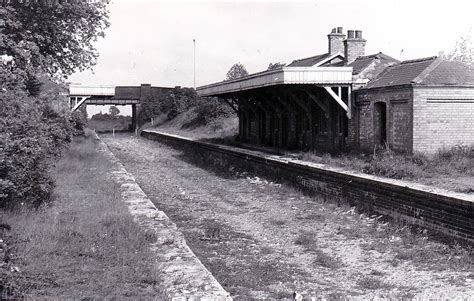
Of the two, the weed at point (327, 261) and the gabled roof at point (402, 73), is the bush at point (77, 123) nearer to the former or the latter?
the gabled roof at point (402, 73)

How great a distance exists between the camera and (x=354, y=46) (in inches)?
823

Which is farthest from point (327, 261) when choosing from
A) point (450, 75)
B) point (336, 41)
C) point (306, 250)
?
Answer: point (336, 41)

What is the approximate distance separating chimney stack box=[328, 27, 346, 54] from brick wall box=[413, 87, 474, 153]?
789 centimetres

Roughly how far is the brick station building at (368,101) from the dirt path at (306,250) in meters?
3.82

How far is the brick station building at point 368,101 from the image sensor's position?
14914mm

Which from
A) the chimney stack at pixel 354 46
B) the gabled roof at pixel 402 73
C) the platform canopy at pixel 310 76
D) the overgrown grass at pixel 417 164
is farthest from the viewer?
the chimney stack at pixel 354 46

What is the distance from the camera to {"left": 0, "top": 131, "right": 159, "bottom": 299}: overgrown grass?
5.10 meters

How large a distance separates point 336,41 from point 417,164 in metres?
10.0

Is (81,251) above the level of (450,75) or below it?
below

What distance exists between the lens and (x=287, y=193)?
15.4m

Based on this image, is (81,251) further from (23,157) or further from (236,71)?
(236,71)

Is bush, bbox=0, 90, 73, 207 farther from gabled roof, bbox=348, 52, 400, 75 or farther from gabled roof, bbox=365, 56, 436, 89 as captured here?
gabled roof, bbox=348, 52, 400, 75

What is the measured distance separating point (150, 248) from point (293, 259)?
2.84m

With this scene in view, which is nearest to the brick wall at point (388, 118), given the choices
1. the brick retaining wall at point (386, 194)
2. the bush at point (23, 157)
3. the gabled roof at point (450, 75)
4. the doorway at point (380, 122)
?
the doorway at point (380, 122)
